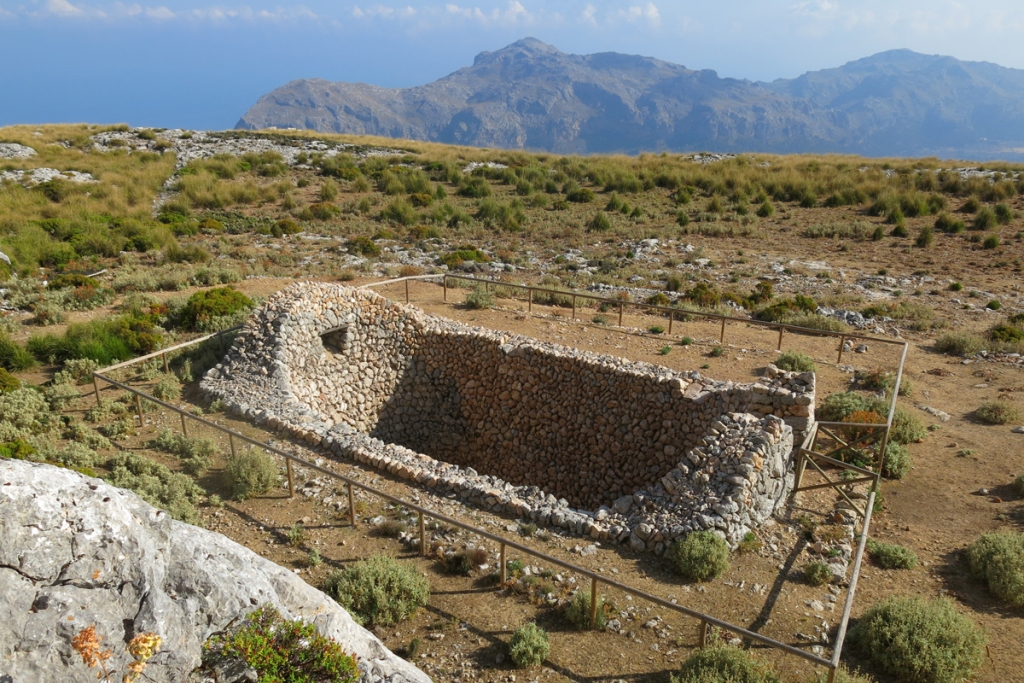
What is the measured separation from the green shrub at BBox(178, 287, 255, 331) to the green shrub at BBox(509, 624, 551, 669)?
519 inches

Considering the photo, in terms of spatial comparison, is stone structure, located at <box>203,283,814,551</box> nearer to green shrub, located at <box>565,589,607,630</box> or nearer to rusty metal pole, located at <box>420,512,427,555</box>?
rusty metal pole, located at <box>420,512,427,555</box>

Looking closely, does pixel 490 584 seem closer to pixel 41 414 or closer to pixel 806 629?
pixel 806 629

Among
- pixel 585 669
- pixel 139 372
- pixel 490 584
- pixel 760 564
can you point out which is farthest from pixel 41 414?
pixel 760 564

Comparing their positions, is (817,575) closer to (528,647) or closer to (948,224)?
(528,647)

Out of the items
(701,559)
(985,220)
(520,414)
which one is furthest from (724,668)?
(985,220)

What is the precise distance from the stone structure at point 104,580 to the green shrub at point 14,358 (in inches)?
480

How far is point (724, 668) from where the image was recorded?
6.31m

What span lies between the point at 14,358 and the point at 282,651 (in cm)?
1344

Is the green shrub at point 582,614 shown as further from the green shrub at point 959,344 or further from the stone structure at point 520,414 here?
the green shrub at point 959,344

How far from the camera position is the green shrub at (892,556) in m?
9.15

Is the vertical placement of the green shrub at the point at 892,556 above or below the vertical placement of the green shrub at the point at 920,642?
below

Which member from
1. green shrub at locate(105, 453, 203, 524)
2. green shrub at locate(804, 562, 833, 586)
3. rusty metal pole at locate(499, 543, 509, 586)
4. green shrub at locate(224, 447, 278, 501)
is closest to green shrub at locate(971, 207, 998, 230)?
green shrub at locate(804, 562, 833, 586)

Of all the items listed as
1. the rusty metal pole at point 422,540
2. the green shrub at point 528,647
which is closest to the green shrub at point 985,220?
the rusty metal pole at point 422,540

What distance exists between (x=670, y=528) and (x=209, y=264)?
2140 centimetres
